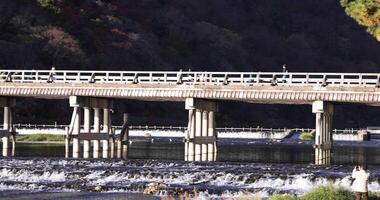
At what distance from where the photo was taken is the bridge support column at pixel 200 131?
209 feet

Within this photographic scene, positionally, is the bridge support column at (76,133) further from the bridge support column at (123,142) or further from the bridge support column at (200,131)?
the bridge support column at (200,131)

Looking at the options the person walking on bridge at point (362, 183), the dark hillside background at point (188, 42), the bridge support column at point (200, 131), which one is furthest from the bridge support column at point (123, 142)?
the person walking on bridge at point (362, 183)

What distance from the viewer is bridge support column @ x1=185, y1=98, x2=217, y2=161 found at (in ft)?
209

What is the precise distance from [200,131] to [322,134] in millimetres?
10290

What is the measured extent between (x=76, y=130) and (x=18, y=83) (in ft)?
20.7

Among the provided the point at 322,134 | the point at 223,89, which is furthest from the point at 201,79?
the point at 322,134

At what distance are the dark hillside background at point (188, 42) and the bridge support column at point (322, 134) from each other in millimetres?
52281

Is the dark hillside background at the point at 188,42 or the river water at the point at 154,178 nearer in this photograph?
the river water at the point at 154,178

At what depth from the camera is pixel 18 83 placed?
6938 cm

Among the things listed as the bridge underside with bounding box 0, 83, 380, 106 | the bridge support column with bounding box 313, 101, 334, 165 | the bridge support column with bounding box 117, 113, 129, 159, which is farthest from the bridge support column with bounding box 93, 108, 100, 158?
the bridge support column with bounding box 313, 101, 334, 165

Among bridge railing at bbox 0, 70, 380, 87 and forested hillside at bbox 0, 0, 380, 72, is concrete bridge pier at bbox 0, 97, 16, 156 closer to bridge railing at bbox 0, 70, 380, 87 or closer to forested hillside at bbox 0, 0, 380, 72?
bridge railing at bbox 0, 70, 380, 87

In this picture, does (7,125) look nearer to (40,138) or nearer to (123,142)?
(123,142)

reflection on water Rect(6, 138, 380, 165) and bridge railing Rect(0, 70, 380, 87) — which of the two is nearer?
bridge railing Rect(0, 70, 380, 87)

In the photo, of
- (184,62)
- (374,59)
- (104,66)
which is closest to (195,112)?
(104,66)
